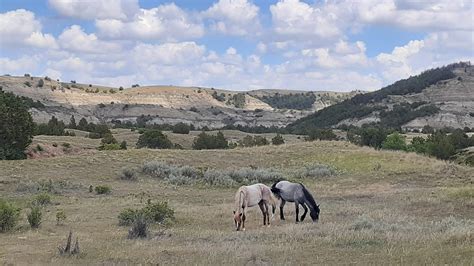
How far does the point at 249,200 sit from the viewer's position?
1834 cm

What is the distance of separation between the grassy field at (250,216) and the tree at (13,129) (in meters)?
8.78

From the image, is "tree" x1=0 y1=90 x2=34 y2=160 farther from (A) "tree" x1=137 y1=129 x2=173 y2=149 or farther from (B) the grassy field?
(A) "tree" x1=137 y1=129 x2=173 y2=149

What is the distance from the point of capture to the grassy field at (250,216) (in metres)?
12.5

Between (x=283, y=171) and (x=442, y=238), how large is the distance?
2950 centimetres

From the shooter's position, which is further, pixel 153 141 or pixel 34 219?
pixel 153 141

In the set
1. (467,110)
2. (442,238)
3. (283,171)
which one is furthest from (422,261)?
(467,110)

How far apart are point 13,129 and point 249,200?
3485 centimetres

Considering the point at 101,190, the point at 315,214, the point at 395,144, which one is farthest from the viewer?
the point at 395,144

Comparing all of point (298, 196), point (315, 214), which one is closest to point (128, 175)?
point (298, 196)

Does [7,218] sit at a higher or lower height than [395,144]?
higher

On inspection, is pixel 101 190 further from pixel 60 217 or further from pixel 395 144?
pixel 395 144

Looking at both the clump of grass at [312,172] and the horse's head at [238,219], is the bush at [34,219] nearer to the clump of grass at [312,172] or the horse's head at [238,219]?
the horse's head at [238,219]

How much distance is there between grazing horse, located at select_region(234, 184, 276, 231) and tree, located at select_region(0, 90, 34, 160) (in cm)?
3370

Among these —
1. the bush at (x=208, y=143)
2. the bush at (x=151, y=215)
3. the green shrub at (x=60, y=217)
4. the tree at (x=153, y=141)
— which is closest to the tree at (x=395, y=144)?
the bush at (x=208, y=143)
